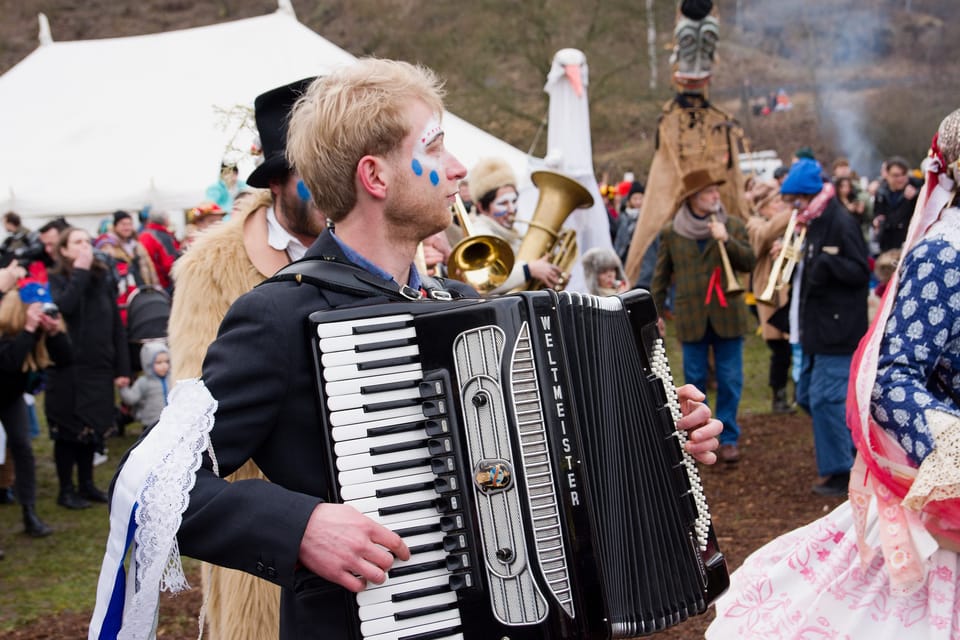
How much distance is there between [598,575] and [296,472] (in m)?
0.62

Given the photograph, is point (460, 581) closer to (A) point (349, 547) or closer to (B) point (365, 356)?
(A) point (349, 547)

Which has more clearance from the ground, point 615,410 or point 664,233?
point 615,410

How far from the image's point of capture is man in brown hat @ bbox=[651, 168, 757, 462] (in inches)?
304

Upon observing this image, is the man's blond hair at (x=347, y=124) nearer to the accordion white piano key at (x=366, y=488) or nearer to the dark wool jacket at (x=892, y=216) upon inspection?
the accordion white piano key at (x=366, y=488)

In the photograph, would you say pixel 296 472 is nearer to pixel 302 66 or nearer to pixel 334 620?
pixel 334 620

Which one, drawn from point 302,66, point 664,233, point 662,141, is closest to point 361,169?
point 664,233

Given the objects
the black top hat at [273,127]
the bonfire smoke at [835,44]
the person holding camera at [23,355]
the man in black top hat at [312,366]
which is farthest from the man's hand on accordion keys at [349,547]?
the bonfire smoke at [835,44]

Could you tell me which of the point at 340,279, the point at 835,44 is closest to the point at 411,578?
the point at 340,279

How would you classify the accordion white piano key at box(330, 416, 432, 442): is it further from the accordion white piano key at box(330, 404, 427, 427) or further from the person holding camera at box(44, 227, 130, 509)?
the person holding camera at box(44, 227, 130, 509)

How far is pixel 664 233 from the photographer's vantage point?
805cm

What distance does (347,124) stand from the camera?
6.87 ft

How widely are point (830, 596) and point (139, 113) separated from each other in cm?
1311

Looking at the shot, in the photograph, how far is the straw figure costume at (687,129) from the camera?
11.5m

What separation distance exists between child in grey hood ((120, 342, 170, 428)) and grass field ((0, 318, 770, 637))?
60 cm
